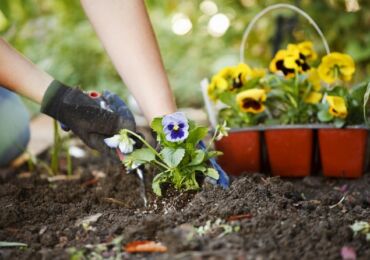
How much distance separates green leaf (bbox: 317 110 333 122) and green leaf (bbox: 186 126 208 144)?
57 centimetres

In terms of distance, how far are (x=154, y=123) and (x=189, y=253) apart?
1.66 feet

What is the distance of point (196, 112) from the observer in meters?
3.33

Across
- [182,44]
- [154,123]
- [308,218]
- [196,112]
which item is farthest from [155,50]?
[182,44]

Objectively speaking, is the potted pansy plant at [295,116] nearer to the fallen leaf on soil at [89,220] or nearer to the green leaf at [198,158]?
the green leaf at [198,158]

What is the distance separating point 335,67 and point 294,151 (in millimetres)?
331

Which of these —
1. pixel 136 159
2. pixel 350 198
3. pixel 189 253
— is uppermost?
pixel 136 159

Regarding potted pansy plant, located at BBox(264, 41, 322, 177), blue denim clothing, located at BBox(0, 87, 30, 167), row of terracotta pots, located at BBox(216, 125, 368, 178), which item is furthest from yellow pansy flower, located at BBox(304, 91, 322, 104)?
blue denim clothing, located at BBox(0, 87, 30, 167)

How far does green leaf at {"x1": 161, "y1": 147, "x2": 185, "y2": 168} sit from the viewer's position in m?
1.59

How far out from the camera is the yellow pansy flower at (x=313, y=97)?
2.11m

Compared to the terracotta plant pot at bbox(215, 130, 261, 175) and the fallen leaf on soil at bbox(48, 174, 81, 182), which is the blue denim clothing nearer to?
the fallen leaf on soil at bbox(48, 174, 81, 182)

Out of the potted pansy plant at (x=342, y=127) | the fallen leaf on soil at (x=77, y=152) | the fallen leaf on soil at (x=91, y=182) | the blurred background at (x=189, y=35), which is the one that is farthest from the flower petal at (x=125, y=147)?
the blurred background at (x=189, y=35)

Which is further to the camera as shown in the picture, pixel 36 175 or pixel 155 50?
pixel 36 175

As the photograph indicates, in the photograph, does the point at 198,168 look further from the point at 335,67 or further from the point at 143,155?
the point at 335,67

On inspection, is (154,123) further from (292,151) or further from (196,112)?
(196,112)
